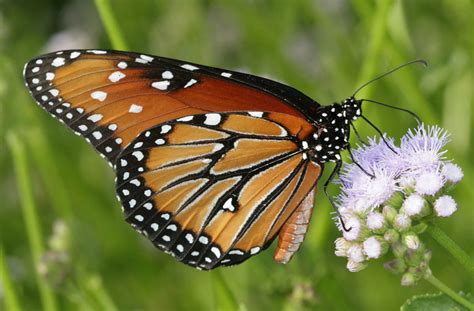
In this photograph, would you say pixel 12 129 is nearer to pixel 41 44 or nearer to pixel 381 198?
pixel 381 198

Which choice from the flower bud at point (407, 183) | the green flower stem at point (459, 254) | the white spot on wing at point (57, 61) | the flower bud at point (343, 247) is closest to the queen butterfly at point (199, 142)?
the white spot on wing at point (57, 61)

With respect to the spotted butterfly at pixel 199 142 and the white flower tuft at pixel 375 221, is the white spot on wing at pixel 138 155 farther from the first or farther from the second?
the white flower tuft at pixel 375 221

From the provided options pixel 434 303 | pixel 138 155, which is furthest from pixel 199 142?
pixel 434 303

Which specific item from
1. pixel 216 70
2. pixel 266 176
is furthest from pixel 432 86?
pixel 216 70

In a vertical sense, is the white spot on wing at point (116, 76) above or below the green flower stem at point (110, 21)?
below

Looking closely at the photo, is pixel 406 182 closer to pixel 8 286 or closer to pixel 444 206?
pixel 444 206

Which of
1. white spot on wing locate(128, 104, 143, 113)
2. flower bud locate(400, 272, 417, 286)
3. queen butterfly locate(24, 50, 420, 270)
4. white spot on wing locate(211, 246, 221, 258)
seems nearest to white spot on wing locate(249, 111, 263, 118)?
queen butterfly locate(24, 50, 420, 270)
